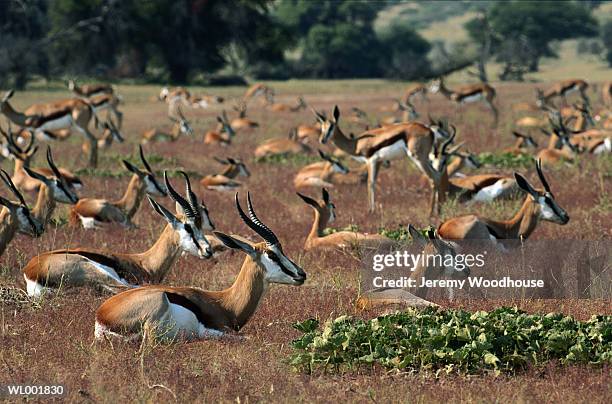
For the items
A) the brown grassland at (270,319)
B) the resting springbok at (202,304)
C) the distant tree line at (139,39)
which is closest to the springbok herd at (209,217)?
the resting springbok at (202,304)

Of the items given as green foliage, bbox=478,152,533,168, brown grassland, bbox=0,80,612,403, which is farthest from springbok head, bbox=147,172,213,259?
green foliage, bbox=478,152,533,168

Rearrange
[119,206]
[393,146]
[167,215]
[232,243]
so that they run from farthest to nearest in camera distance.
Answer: [393,146] < [119,206] < [167,215] < [232,243]

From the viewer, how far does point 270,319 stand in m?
6.40

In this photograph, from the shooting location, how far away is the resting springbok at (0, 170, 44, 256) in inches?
314

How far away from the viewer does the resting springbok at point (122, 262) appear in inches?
270

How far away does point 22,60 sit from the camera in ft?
134

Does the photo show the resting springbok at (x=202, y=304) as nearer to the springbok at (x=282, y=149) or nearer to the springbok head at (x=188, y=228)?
the springbok head at (x=188, y=228)

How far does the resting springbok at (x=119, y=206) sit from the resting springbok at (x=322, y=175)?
3243 mm

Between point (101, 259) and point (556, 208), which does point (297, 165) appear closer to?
point (556, 208)

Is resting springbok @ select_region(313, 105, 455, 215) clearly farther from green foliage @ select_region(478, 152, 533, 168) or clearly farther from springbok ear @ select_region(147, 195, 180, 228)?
springbok ear @ select_region(147, 195, 180, 228)

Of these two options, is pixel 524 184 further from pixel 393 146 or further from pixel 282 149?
pixel 282 149

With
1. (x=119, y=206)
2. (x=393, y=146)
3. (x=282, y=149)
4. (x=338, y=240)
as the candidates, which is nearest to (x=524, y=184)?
(x=338, y=240)

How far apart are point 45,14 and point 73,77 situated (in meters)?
7.53

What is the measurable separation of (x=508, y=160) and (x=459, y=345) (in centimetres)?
1073
